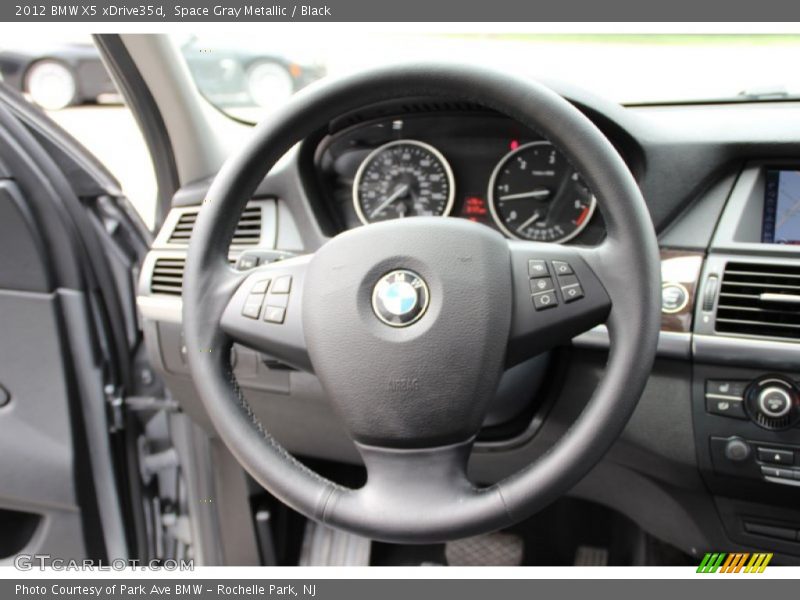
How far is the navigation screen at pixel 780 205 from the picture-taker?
1.08 metres

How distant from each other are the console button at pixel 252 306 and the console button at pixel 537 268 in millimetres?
349

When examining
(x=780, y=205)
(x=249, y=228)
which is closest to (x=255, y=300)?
(x=249, y=228)

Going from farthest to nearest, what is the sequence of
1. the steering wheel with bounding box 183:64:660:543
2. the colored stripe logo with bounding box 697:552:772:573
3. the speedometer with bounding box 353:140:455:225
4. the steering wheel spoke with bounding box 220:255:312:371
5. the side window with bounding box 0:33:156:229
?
the side window with bounding box 0:33:156:229 → the speedometer with bounding box 353:140:455:225 → the colored stripe logo with bounding box 697:552:772:573 → the steering wheel spoke with bounding box 220:255:312:371 → the steering wheel with bounding box 183:64:660:543

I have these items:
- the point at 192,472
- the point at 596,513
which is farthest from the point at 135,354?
the point at 596,513

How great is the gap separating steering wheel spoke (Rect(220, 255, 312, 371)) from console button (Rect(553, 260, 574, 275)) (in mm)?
322

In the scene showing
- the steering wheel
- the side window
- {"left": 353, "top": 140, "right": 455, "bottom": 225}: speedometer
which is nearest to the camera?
the steering wheel

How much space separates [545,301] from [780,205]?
52 centimetres

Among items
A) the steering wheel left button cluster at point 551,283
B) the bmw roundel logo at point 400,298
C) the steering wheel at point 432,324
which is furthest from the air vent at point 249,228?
the steering wheel left button cluster at point 551,283

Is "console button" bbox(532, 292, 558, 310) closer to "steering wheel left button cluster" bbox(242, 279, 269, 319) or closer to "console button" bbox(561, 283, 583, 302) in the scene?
"console button" bbox(561, 283, 583, 302)

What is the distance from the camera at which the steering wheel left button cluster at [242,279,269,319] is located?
905mm

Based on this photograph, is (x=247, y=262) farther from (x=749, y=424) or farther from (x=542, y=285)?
(x=749, y=424)

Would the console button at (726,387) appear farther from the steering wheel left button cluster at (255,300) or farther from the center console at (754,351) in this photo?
the steering wheel left button cluster at (255,300)

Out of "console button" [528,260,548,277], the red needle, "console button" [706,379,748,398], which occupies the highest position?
the red needle

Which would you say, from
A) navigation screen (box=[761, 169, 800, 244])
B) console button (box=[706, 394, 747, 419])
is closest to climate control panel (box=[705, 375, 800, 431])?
console button (box=[706, 394, 747, 419])
